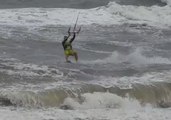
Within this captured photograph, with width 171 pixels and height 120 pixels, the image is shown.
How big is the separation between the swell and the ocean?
0.03 m

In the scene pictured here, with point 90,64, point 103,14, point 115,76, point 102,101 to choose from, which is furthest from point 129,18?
point 102,101

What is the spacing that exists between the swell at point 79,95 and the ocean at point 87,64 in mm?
26

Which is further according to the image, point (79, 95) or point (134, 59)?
point (134, 59)

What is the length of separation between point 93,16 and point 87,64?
1201 centimetres

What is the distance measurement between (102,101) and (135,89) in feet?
5.01

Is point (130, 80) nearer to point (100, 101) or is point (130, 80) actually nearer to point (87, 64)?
point (100, 101)

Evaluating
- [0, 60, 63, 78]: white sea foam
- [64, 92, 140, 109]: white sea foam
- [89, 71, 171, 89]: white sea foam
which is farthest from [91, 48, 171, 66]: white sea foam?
[64, 92, 140, 109]: white sea foam

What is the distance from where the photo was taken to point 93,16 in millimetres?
31125

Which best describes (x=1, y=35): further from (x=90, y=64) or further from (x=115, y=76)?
(x=115, y=76)

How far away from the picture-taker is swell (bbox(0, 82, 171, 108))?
13945 millimetres

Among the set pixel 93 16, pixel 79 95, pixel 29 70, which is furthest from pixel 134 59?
pixel 93 16

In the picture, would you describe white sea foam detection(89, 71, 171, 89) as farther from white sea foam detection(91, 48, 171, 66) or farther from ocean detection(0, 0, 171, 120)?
white sea foam detection(91, 48, 171, 66)

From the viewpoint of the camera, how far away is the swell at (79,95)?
45.8 ft

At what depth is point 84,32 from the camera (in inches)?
1047
